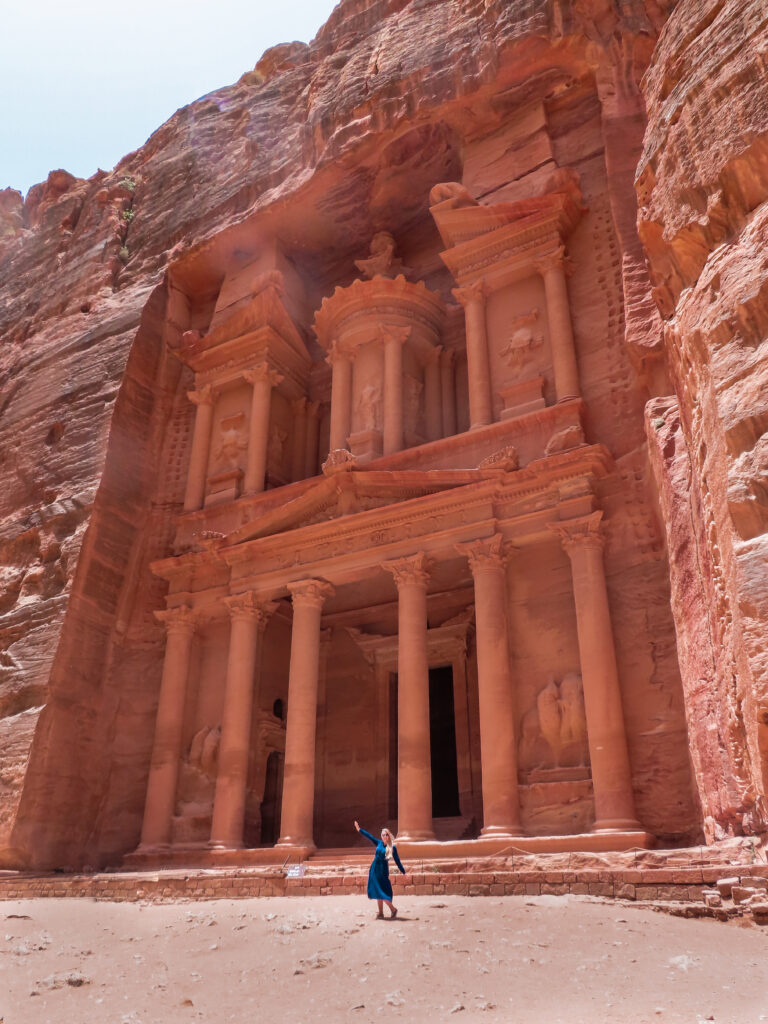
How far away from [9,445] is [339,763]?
1162cm

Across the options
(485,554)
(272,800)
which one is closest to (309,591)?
(485,554)

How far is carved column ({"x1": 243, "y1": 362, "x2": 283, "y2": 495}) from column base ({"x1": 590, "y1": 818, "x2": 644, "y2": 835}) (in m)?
10.3

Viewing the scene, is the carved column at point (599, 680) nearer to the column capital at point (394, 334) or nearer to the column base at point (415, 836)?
the column base at point (415, 836)

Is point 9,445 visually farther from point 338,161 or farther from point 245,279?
point 338,161

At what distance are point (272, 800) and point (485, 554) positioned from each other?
7.16m

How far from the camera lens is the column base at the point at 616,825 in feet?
38.8

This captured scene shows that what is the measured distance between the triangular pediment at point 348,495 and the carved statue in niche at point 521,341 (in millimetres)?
3111

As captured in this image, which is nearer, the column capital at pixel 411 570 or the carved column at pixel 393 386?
the column capital at pixel 411 570

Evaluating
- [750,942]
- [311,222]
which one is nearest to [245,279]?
[311,222]

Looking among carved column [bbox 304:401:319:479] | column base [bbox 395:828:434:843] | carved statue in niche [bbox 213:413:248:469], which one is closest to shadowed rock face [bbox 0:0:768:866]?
carved statue in niche [bbox 213:413:248:469]

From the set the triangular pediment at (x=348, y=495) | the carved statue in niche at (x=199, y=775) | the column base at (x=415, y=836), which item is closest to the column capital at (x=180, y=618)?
the triangular pediment at (x=348, y=495)

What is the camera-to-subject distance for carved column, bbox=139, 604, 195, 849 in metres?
16.1

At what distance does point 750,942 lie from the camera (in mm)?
6523

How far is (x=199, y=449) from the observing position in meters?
20.5
